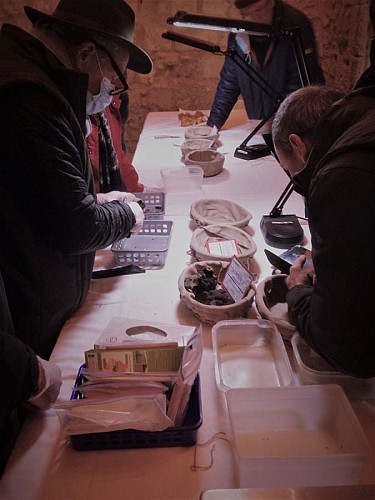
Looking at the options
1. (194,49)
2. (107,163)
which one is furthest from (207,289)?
(194,49)

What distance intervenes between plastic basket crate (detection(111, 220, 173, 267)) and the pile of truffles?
23 cm

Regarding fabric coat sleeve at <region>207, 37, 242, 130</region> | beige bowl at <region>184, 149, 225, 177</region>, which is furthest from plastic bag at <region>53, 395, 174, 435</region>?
fabric coat sleeve at <region>207, 37, 242, 130</region>

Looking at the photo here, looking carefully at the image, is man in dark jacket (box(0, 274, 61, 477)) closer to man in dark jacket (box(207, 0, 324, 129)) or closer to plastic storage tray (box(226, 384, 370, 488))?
plastic storage tray (box(226, 384, 370, 488))

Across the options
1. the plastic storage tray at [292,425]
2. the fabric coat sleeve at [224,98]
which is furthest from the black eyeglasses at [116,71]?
the fabric coat sleeve at [224,98]

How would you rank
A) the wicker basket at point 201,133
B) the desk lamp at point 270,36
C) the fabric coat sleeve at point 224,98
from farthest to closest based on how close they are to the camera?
the fabric coat sleeve at point 224,98
the wicker basket at point 201,133
the desk lamp at point 270,36

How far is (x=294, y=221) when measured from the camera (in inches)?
66.9

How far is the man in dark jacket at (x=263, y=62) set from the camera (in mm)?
2477

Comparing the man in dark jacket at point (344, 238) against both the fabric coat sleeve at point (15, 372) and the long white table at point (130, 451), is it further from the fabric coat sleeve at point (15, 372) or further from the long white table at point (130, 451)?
the fabric coat sleeve at point (15, 372)

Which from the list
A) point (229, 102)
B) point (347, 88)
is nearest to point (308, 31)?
point (229, 102)

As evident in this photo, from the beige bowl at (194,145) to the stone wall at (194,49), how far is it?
155 centimetres

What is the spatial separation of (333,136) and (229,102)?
2.16 meters

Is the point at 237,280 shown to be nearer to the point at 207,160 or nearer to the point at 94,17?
the point at 94,17

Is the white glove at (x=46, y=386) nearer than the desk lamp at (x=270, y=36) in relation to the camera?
Yes

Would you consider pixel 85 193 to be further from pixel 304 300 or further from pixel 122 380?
pixel 304 300
